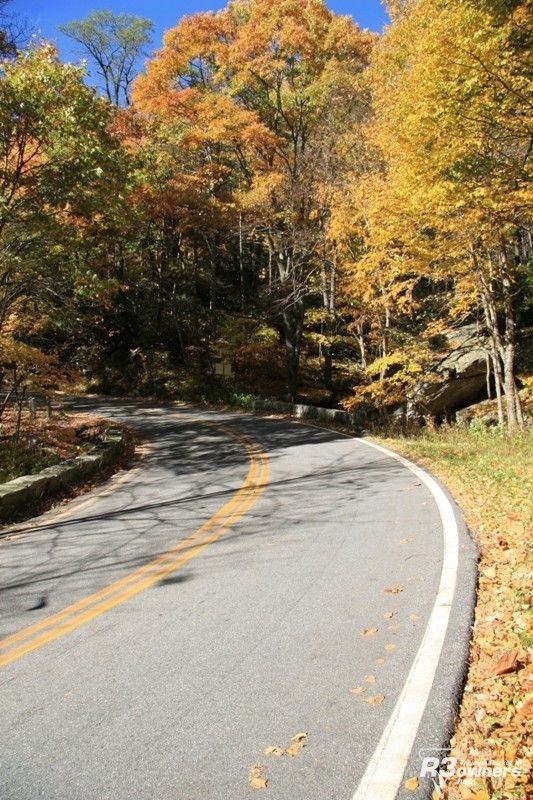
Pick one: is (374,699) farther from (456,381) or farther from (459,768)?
(456,381)

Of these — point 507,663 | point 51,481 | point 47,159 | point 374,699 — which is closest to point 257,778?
point 374,699

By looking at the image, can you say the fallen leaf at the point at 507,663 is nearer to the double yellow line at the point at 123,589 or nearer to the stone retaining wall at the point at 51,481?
the double yellow line at the point at 123,589

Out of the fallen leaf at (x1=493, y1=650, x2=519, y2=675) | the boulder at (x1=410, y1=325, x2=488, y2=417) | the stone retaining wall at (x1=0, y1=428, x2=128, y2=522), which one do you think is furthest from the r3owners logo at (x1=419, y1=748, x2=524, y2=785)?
the boulder at (x1=410, y1=325, x2=488, y2=417)

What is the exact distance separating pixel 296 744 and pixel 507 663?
1.61 m

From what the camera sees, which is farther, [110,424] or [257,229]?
[257,229]

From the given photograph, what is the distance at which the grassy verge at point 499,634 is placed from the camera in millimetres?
2842

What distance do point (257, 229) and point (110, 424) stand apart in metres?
12.4

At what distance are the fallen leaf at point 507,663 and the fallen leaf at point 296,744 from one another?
4.73ft

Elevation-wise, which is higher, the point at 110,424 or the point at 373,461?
the point at 110,424

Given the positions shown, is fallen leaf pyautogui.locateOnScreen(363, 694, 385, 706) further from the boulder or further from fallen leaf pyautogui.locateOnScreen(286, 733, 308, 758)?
the boulder

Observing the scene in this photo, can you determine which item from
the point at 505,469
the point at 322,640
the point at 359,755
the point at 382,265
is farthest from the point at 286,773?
the point at 382,265

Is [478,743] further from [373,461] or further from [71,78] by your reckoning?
[71,78]

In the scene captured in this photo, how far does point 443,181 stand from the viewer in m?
10.6

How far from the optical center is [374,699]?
3.34m
